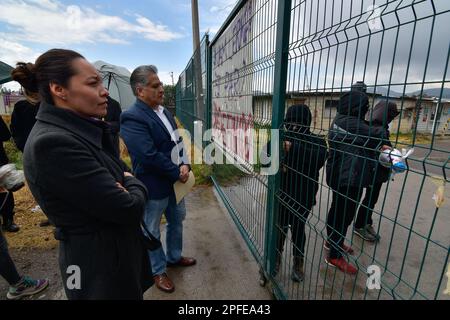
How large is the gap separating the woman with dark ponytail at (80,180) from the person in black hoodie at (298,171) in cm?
96

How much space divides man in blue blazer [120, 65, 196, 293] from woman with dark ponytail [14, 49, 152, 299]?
0.67 m

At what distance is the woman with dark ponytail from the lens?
3.40 ft

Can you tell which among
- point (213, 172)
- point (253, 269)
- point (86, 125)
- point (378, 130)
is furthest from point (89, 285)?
point (213, 172)

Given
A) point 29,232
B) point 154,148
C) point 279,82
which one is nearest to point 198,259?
point 154,148

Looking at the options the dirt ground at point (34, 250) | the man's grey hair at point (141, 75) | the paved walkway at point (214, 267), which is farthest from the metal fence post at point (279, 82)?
the dirt ground at point (34, 250)

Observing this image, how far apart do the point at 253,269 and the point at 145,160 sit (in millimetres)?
1484

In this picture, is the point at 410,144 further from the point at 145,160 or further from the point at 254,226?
the point at 254,226

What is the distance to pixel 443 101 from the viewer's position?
0.81 m

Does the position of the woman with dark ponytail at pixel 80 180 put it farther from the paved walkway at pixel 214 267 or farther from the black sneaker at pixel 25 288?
the black sneaker at pixel 25 288

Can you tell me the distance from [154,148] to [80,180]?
1.00 metres

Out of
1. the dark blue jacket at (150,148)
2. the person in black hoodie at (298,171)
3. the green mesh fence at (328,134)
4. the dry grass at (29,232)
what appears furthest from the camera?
the dry grass at (29,232)

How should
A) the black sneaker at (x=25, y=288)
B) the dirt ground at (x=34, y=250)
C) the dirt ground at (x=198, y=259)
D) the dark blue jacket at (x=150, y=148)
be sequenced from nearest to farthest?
1. the dark blue jacket at (x=150, y=148)
2. the black sneaker at (x=25, y=288)
3. the dirt ground at (x=198, y=259)
4. the dirt ground at (x=34, y=250)

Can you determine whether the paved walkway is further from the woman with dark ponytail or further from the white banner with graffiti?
the woman with dark ponytail

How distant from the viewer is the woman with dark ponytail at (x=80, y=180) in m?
1.04
